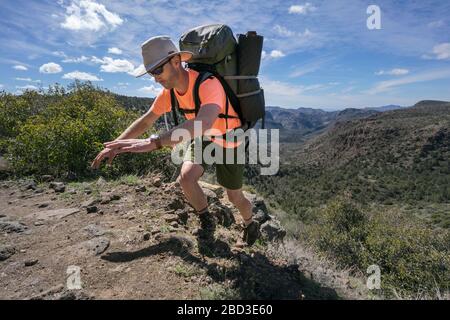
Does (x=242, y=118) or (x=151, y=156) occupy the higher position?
(x=242, y=118)

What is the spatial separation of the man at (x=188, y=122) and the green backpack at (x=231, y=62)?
12 centimetres

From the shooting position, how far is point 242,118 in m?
3.15

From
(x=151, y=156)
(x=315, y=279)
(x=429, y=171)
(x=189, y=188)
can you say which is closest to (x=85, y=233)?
(x=189, y=188)

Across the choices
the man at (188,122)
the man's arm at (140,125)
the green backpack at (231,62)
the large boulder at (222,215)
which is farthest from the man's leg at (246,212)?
the man's arm at (140,125)

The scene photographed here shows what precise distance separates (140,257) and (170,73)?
1.69 m

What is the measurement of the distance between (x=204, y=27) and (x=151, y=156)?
4408mm

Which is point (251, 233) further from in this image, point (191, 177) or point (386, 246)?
point (386, 246)

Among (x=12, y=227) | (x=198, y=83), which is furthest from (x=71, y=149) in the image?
(x=198, y=83)

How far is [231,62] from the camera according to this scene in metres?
3.11

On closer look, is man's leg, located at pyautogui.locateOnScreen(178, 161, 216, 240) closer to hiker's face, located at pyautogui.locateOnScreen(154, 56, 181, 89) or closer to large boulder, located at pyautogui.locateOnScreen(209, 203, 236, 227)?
large boulder, located at pyautogui.locateOnScreen(209, 203, 236, 227)
